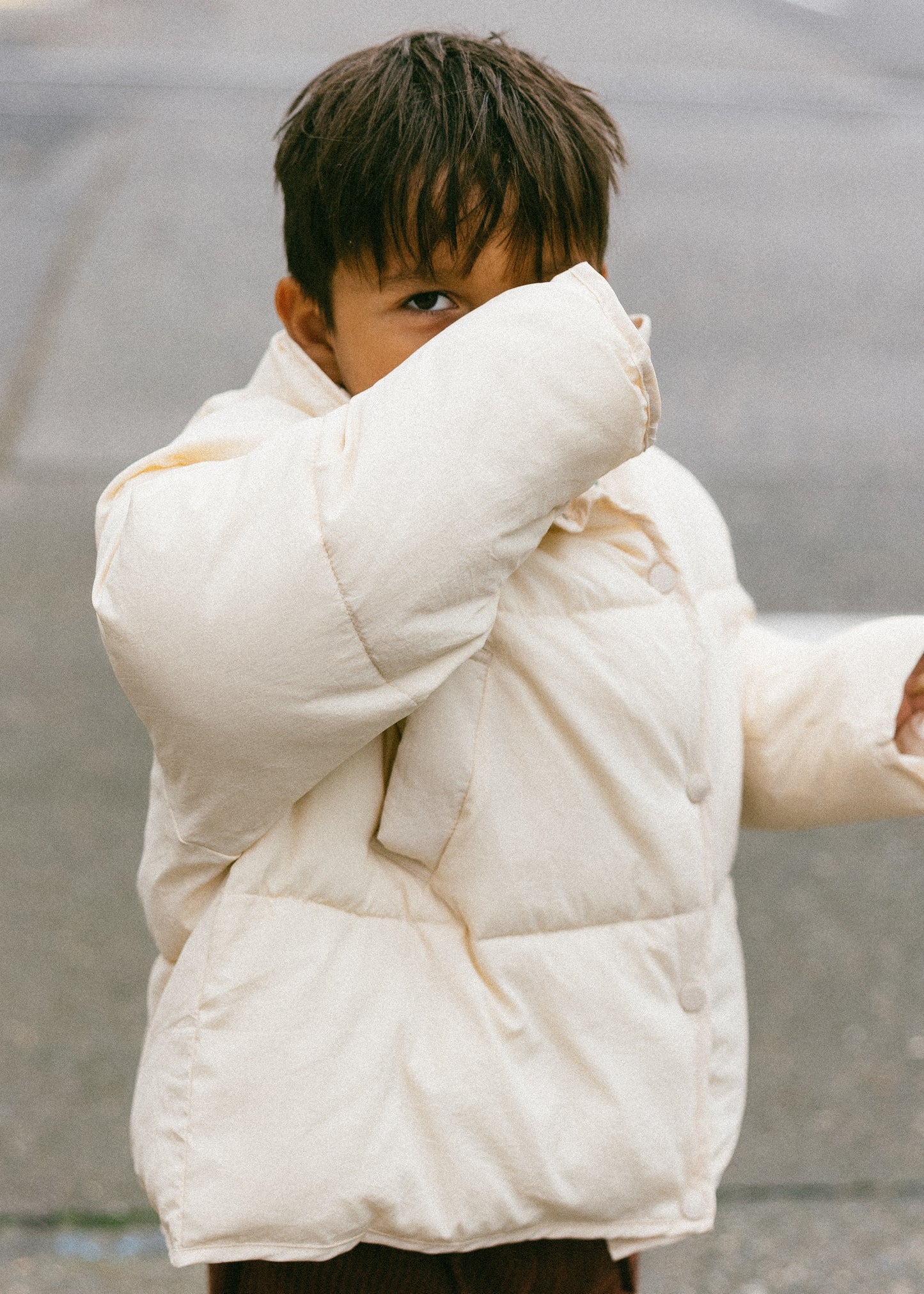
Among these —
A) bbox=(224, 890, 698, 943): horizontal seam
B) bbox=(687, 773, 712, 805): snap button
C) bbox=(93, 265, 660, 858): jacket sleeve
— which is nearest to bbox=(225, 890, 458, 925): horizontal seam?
bbox=(224, 890, 698, 943): horizontal seam

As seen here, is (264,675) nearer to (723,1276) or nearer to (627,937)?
(627,937)

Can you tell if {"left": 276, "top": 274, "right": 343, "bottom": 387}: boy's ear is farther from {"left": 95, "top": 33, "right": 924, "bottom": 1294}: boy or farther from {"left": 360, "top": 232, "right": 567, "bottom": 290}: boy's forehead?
{"left": 360, "top": 232, "right": 567, "bottom": 290}: boy's forehead

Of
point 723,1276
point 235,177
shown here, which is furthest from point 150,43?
point 723,1276

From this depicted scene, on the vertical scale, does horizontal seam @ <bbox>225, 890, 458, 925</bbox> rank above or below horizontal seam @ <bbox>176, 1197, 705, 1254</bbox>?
above

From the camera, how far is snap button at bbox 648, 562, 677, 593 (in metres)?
1.34

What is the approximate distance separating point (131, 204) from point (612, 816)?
232 inches

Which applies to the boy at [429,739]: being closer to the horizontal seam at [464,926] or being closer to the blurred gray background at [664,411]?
the horizontal seam at [464,926]

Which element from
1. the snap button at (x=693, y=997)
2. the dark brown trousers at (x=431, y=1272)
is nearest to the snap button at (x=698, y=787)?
the snap button at (x=693, y=997)

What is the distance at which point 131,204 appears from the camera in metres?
6.57

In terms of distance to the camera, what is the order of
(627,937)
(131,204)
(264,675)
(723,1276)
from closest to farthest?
(264,675) < (627,937) < (723,1276) < (131,204)

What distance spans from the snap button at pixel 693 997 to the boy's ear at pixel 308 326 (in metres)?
0.64

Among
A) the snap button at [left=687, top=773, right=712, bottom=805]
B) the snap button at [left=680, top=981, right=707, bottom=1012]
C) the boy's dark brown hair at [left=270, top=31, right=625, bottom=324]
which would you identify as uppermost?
the boy's dark brown hair at [left=270, top=31, right=625, bottom=324]

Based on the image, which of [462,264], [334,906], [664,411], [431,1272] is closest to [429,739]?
[334,906]

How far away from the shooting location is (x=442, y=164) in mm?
1199
